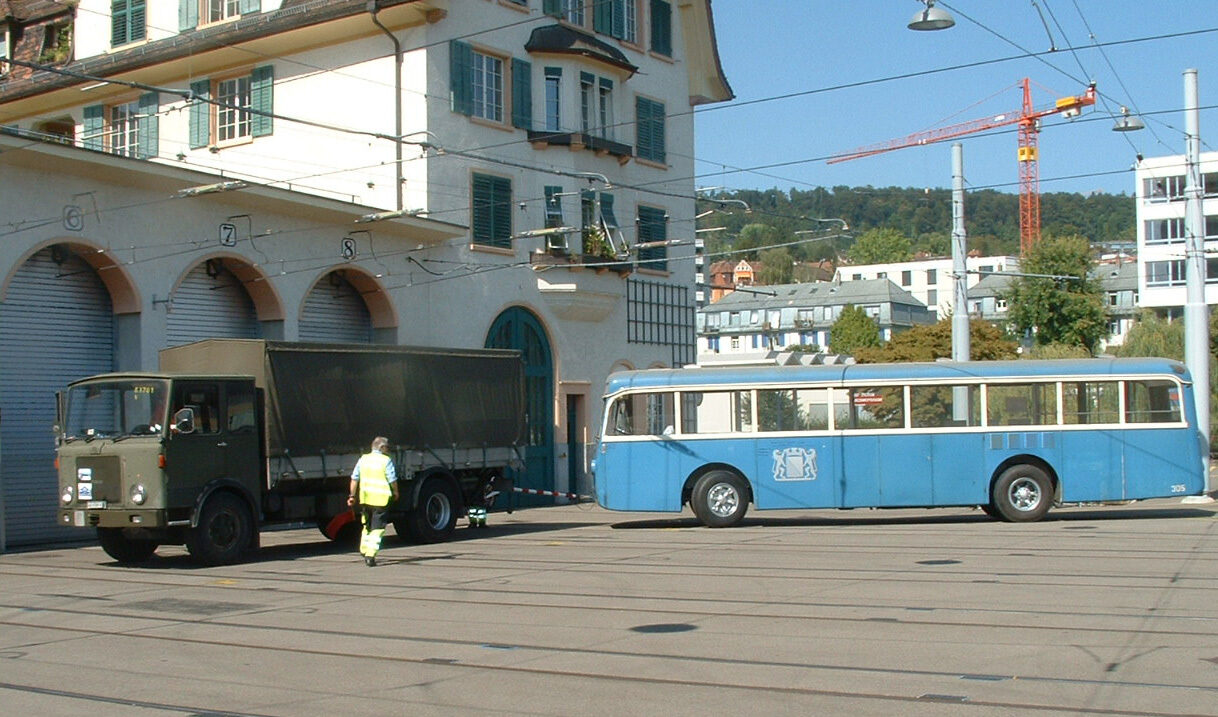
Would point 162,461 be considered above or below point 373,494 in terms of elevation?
above

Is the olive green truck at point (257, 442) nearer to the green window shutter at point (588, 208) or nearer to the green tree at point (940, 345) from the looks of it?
the green window shutter at point (588, 208)

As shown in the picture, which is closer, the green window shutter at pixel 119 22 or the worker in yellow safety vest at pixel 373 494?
the worker in yellow safety vest at pixel 373 494

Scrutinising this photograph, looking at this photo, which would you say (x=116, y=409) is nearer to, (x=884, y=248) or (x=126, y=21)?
(x=126, y=21)

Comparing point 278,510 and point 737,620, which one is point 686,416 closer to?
point 278,510

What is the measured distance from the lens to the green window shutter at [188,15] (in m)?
34.1

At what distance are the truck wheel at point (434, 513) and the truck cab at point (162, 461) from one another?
10.0 ft

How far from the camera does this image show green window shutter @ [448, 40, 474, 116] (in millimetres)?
32125

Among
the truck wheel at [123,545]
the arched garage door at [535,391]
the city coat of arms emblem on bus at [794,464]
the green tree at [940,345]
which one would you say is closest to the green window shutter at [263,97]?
the arched garage door at [535,391]

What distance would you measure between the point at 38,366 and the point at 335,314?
24.0 feet

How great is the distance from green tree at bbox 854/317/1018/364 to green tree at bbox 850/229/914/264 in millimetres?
101408

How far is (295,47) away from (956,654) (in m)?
26.1

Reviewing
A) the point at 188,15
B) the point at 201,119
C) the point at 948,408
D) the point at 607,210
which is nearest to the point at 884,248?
the point at 607,210

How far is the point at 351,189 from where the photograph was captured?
31.9 m

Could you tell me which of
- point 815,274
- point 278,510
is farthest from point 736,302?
point 278,510
